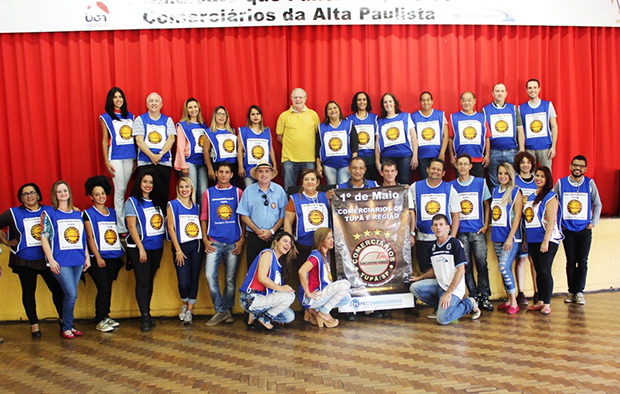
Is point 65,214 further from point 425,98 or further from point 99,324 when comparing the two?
point 425,98

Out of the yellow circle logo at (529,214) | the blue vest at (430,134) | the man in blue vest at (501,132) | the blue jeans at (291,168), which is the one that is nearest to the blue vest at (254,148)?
the blue jeans at (291,168)

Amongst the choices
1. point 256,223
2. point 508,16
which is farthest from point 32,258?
point 508,16

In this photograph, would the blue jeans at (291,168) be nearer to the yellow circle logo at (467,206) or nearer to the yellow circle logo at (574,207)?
the yellow circle logo at (467,206)

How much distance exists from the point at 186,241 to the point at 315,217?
1219 mm

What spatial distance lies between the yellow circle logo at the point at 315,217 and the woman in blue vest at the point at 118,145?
197cm

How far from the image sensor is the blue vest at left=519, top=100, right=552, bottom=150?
5.95 meters

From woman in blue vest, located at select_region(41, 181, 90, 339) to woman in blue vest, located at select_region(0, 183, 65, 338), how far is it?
0.13 m

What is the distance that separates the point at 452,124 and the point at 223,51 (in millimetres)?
2691

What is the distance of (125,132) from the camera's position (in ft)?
18.2

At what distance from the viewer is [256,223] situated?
5020 millimetres

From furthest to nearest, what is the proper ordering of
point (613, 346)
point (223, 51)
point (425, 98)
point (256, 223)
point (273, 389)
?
point (223, 51) < point (425, 98) < point (256, 223) < point (613, 346) < point (273, 389)

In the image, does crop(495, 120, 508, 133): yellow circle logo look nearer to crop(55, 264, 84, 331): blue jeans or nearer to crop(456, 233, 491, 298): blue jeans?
crop(456, 233, 491, 298): blue jeans

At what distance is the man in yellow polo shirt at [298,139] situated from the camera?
565 cm

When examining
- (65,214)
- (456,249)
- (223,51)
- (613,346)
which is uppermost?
(223,51)
